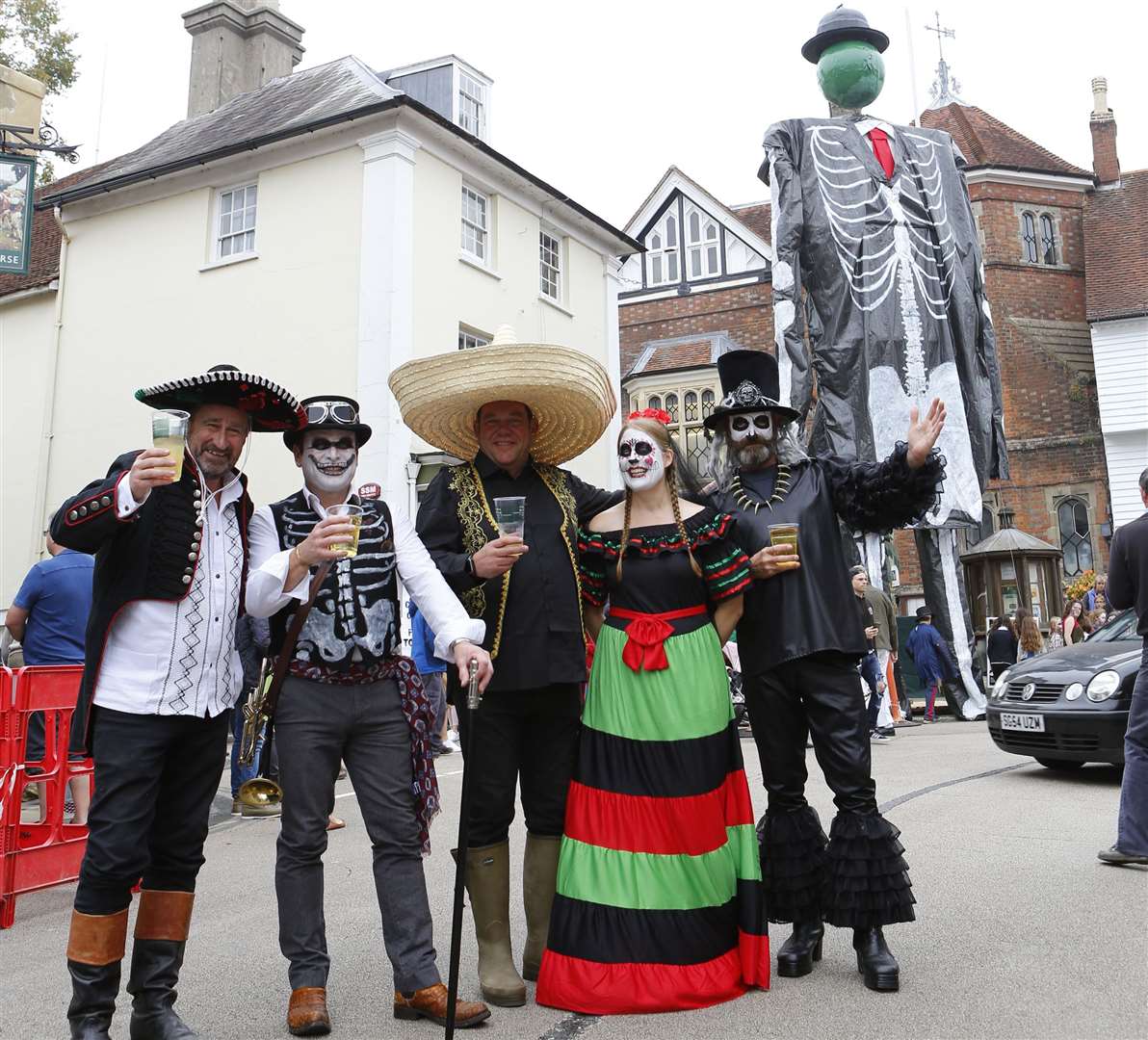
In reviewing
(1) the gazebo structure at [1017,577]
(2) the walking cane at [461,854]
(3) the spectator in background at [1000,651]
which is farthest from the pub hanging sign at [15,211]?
(1) the gazebo structure at [1017,577]

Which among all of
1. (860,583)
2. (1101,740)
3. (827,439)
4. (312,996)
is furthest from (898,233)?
(312,996)

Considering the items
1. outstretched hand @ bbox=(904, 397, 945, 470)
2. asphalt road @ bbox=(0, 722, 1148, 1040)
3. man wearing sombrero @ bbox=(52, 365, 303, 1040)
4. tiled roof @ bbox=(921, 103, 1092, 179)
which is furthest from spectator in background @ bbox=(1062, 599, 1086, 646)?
tiled roof @ bbox=(921, 103, 1092, 179)

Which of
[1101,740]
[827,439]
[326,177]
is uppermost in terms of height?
[326,177]

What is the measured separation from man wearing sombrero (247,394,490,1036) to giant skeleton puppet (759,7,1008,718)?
35.3ft

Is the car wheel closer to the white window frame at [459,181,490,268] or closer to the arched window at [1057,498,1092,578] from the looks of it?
the white window frame at [459,181,490,268]

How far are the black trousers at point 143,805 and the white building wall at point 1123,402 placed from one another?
29.1m

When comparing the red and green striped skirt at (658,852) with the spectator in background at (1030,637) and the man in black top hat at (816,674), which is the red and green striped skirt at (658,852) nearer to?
the man in black top hat at (816,674)

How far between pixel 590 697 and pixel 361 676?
0.88m

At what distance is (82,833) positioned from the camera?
6.08 metres

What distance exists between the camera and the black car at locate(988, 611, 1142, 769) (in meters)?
7.73

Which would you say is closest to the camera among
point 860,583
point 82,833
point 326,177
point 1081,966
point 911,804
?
point 1081,966

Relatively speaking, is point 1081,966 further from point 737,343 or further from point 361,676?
point 737,343

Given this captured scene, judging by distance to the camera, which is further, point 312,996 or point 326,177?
point 326,177

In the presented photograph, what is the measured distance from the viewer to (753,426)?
Result: 171 inches
